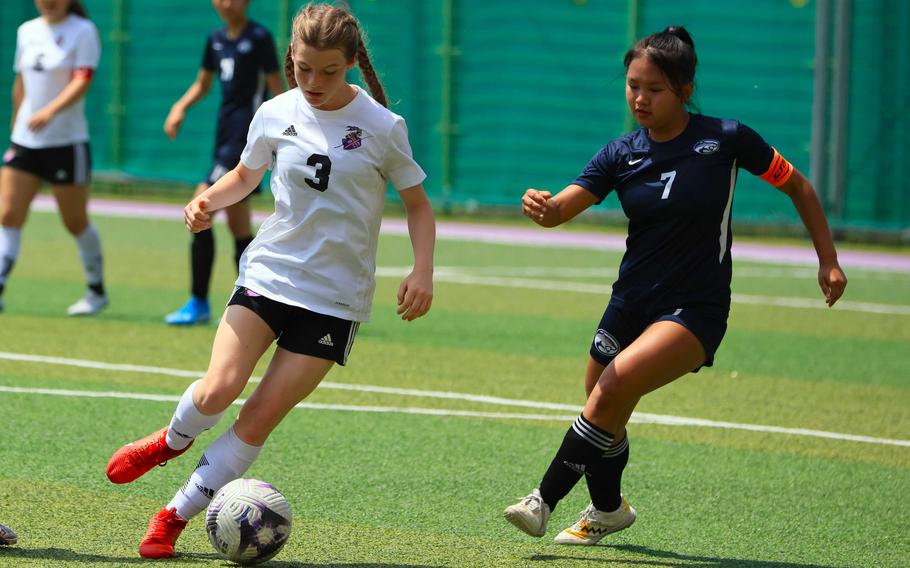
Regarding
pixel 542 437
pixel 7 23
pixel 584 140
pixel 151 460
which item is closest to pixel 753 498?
pixel 542 437

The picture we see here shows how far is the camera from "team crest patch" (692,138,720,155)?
5.62 metres

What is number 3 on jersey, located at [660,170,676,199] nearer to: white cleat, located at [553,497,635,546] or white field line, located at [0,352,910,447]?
white cleat, located at [553,497,635,546]

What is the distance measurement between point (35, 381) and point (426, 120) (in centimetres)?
1382

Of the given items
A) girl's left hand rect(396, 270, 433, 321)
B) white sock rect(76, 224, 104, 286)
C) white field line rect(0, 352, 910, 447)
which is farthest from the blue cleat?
girl's left hand rect(396, 270, 433, 321)

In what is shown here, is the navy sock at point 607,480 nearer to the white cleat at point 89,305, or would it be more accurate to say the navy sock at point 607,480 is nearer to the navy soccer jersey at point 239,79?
the navy soccer jersey at point 239,79

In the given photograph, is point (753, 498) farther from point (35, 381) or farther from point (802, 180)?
point (35, 381)

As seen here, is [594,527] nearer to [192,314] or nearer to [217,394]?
[217,394]

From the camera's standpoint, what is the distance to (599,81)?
67.4 feet

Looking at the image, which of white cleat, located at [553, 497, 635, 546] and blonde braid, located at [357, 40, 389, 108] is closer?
blonde braid, located at [357, 40, 389, 108]

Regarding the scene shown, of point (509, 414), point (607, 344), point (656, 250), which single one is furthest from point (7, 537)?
point (509, 414)

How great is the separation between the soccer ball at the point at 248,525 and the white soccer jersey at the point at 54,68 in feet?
21.4

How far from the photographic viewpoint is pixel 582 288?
1405 centimetres

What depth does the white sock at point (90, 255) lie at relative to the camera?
11.4 m

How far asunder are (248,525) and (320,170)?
125 cm
